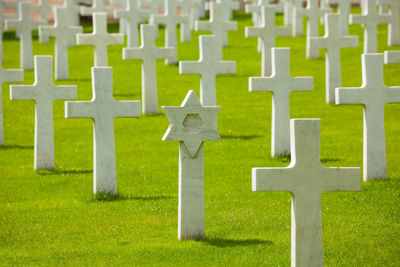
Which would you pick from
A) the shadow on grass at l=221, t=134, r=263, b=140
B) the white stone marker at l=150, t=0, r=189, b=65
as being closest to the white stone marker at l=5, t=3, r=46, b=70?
the white stone marker at l=150, t=0, r=189, b=65

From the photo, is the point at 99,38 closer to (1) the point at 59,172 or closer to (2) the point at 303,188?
(1) the point at 59,172

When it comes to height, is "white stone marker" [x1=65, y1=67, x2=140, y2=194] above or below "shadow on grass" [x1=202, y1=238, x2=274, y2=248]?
above

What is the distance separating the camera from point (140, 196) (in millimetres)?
9898

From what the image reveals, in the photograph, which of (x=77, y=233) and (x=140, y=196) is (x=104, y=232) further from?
(x=140, y=196)

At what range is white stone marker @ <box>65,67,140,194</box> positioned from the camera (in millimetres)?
9430

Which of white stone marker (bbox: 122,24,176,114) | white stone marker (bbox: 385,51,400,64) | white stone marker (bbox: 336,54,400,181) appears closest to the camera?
white stone marker (bbox: 336,54,400,181)

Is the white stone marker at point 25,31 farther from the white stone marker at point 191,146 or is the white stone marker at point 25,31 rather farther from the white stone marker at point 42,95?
the white stone marker at point 191,146

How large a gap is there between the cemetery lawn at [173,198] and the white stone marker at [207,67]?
61cm

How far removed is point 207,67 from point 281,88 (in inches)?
104

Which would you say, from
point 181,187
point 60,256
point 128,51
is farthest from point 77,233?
point 128,51

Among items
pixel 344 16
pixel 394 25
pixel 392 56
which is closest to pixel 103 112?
pixel 392 56

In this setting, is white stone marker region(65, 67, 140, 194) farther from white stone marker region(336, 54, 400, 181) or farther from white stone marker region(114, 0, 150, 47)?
white stone marker region(114, 0, 150, 47)

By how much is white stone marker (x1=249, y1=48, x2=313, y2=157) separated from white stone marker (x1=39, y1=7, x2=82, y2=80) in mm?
8498

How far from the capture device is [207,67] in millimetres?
14258
